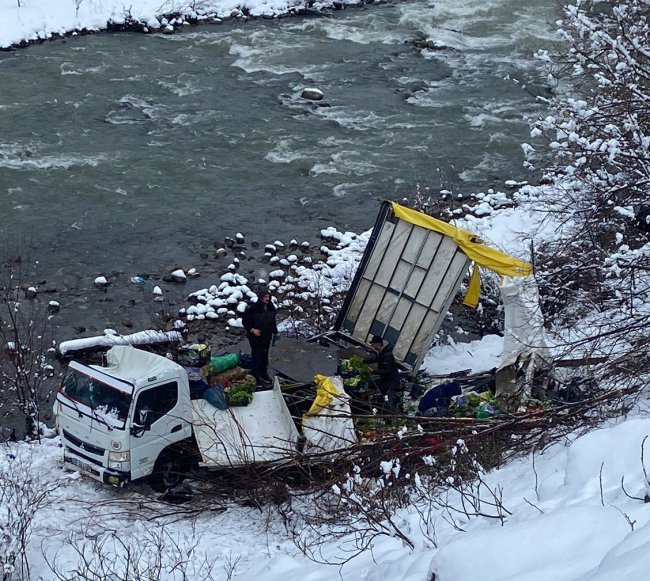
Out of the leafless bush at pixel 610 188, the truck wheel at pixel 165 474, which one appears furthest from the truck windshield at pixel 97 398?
the leafless bush at pixel 610 188

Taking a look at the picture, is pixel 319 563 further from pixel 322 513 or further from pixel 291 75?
pixel 291 75

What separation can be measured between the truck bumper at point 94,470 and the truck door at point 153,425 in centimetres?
15

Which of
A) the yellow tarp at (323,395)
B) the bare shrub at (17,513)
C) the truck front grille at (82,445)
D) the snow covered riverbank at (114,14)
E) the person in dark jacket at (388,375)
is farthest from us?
the snow covered riverbank at (114,14)

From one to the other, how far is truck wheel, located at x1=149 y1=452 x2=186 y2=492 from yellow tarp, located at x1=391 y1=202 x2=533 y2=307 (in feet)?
16.4

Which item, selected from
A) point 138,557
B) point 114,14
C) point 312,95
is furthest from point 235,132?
point 138,557

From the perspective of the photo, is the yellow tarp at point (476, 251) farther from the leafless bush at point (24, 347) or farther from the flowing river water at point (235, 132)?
the leafless bush at point (24, 347)

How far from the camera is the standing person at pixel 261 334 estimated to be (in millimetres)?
13234

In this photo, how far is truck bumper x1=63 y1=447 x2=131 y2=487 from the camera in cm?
1101

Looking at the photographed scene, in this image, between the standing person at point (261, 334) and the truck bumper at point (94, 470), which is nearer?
the truck bumper at point (94, 470)

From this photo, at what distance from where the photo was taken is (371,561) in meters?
8.55

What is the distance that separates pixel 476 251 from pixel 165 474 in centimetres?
523

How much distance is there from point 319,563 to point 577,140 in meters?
5.38

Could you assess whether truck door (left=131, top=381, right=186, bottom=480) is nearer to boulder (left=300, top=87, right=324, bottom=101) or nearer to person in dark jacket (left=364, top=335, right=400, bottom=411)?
person in dark jacket (left=364, top=335, right=400, bottom=411)

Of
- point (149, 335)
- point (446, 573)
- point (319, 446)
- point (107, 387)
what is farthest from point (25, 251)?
point (446, 573)
